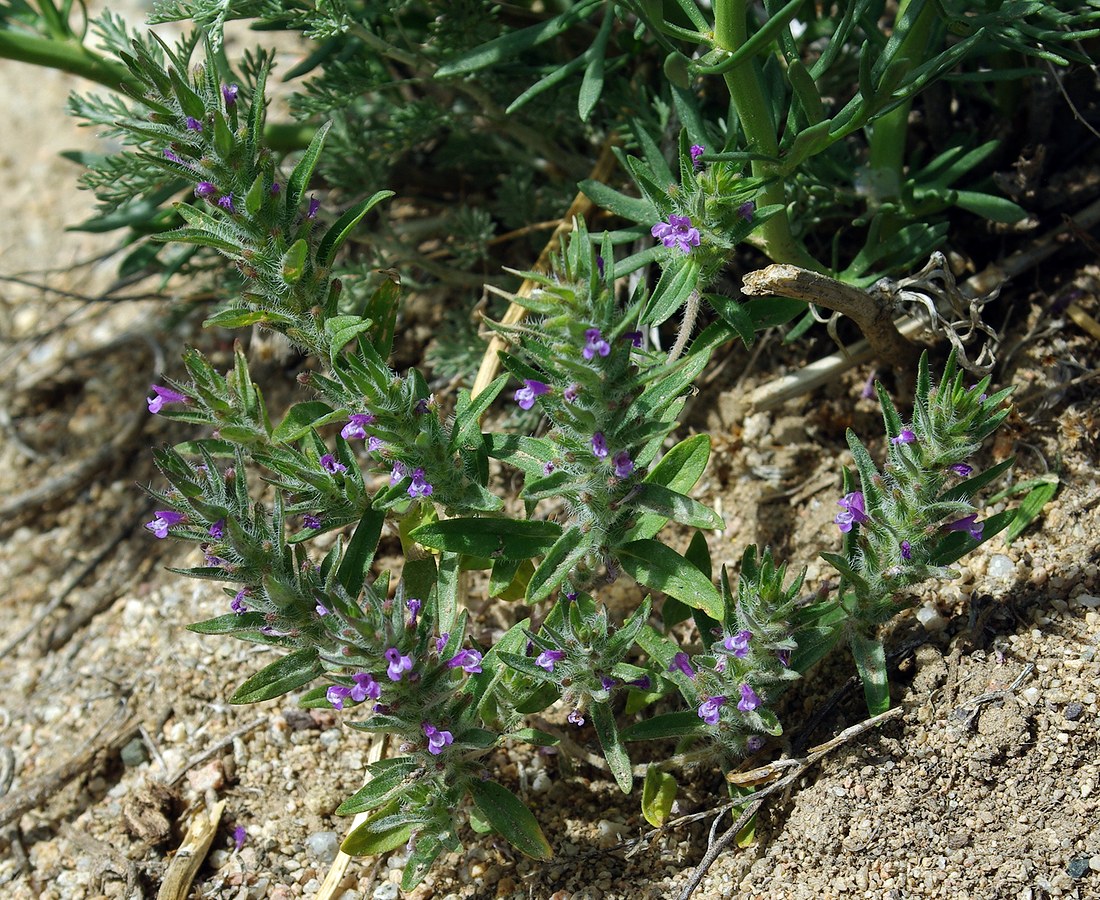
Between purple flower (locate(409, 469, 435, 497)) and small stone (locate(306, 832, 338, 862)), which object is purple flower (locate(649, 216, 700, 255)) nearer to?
purple flower (locate(409, 469, 435, 497))

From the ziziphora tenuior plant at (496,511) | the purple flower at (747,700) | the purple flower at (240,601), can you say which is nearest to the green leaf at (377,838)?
the ziziphora tenuior plant at (496,511)

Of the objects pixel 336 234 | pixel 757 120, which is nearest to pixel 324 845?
pixel 336 234

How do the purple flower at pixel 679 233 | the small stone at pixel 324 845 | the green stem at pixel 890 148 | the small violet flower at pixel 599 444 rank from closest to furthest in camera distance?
1. the small violet flower at pixel 599 444
2. the purple flower at pixel 679 233
3. the small stone at pixel 324 845
4. the green stem at pixel 890 148

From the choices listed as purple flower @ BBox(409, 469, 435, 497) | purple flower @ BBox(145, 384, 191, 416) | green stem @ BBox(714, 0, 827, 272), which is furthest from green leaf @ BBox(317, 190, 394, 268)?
green stem @ BBox(714, 0, 827, 272)

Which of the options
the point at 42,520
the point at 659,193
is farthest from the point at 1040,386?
the point at 42,520

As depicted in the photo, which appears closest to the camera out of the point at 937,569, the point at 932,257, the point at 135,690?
the point at 937,569

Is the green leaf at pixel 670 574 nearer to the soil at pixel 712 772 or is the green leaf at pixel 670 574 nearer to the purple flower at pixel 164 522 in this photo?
the soil at pixel 712 772

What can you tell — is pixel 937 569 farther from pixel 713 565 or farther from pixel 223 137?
pixel 223 137
